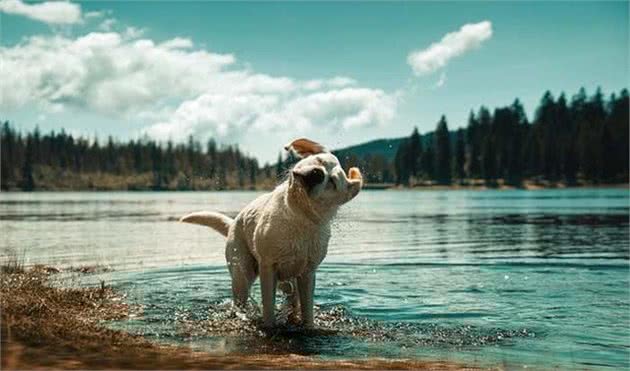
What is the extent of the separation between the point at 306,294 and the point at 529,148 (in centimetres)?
16900

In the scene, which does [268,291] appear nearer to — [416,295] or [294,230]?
[294,230]

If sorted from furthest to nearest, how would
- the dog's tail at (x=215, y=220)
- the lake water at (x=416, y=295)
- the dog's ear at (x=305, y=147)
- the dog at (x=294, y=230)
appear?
the dog's tail at (x=215, y=220), the lake water at (x=416, y=295), the dog's ear at (x=305, y=147), the dog at (x=294, y=230)

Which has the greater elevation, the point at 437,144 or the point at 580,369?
the point at 437,144

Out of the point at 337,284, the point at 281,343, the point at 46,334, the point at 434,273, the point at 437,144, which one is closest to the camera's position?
the point at 46,334

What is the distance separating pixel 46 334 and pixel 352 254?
14.8 m

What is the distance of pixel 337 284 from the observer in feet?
48.9

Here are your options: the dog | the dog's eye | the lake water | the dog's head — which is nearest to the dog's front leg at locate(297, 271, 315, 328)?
the dog

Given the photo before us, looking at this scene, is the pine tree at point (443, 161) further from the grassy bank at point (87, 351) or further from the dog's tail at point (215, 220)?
the grassy bank at point (87, 351)

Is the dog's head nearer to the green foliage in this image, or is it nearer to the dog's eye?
the dog's eye

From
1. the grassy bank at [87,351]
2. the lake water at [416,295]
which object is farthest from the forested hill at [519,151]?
the grassy bank at [87,351]

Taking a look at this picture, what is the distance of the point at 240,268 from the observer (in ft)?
33.3

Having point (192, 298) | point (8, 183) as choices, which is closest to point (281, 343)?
point (192, 298)

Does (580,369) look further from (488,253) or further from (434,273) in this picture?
(488,253)

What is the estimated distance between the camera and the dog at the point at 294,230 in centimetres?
799
